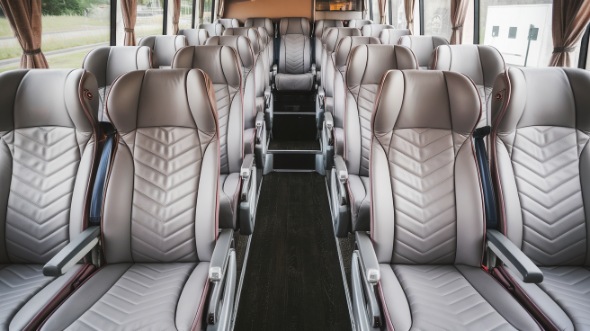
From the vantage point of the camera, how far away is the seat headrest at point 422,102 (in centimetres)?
172

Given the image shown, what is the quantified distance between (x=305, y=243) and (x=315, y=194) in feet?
2.74

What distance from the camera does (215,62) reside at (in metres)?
2.66

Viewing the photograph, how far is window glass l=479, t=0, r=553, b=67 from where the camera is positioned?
370 cm

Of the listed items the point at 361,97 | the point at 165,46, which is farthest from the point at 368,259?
the point at 165,46

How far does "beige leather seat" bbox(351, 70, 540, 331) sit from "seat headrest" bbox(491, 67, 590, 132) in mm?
148

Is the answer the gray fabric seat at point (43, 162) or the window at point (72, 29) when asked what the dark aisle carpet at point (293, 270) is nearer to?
the gray fabric seat at point (43, 162)

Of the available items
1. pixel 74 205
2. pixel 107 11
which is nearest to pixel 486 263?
pixel 74 205

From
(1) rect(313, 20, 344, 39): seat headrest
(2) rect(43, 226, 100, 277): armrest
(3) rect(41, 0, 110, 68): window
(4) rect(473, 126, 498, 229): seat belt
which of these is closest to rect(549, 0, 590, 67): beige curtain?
(4) rect(473, 126, 498, 229): seat belt

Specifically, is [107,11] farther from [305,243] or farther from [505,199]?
[505,199]

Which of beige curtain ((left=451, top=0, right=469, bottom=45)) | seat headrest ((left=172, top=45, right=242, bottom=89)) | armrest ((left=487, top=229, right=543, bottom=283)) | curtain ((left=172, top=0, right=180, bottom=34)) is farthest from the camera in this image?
curtain ((left=172, top=0, right=180, bottom=34))

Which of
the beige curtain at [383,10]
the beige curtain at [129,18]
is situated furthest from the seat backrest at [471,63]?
the beige curtain at [383,10]

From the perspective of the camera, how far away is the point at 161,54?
160 inches

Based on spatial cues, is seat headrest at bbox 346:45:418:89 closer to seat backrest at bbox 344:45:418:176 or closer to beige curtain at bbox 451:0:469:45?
seat backrest at bbox 344:45:418:176

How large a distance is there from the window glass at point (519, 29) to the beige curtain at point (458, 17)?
0.25m
